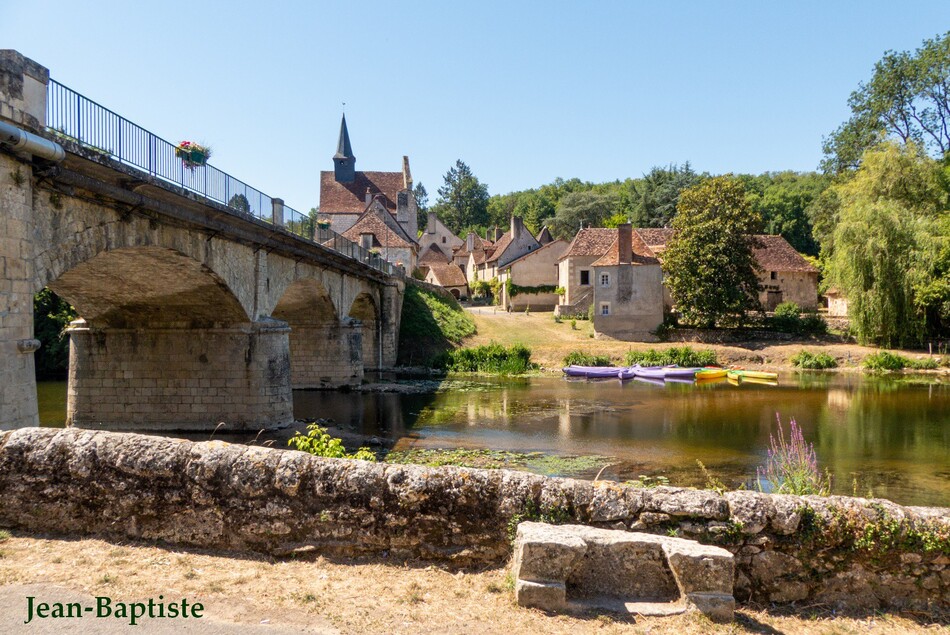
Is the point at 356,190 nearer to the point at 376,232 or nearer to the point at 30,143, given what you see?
the point at 376,232

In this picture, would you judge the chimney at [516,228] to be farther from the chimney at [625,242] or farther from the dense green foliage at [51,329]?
the dense green foliage at [51,329]

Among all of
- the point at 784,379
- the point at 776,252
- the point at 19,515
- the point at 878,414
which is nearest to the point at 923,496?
the point at 878,414

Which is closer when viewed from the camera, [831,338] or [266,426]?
[266,426]

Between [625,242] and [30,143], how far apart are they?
120 feet

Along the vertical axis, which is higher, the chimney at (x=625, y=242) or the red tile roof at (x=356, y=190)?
the red tile roof at (x=356, y=190)

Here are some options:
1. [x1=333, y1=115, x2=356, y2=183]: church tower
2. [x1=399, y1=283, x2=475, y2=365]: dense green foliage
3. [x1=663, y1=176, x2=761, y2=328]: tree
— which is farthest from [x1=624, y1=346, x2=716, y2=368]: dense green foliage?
[x1=333, y1=115, x2=356, y2=183]: church tower

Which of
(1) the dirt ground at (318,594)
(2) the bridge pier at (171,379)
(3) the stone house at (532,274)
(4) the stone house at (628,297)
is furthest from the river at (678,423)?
(3) the stone house at (532,274)

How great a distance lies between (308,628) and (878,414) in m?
22.8

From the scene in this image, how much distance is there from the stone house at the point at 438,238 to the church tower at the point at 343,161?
58.9 feet

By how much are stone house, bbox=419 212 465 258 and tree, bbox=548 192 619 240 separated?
13.2 metres

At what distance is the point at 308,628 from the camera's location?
3746 mm

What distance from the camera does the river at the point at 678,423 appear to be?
1416 centimetres

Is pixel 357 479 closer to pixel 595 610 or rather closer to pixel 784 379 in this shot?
pixel 595 610

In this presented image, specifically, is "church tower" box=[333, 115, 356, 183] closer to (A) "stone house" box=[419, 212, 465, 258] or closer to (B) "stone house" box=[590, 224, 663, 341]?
(A) "stone house" box=[419, 212, 465, 258]
